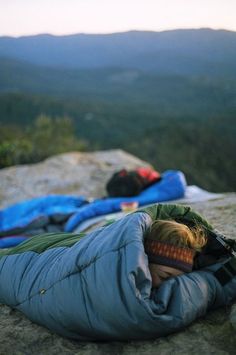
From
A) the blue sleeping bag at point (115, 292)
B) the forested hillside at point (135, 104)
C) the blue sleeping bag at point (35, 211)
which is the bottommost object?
the forested hillside at point (135, 104)

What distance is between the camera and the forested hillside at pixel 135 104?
14.8 metres

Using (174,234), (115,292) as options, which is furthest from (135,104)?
(115,292)

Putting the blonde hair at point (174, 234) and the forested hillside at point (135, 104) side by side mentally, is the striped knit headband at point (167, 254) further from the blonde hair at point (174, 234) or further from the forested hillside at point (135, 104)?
the forested hillside at point (135, 104)

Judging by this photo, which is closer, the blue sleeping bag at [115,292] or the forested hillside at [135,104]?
the blue sleeping bag at [115,292]

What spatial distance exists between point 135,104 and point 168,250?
233ft

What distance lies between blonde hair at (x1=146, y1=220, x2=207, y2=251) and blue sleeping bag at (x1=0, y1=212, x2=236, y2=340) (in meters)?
0.05

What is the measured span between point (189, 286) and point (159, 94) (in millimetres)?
76763

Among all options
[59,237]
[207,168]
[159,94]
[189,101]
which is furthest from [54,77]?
[59,237]

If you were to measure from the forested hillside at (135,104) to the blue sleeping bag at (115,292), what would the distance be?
337 centimetres

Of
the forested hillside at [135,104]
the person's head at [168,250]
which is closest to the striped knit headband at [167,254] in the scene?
the person's head at [168,250]

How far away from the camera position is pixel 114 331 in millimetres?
1938

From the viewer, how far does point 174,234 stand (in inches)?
82.1

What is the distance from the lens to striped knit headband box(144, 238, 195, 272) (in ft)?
6.74

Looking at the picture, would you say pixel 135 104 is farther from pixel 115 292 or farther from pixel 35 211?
pixel 115 292
